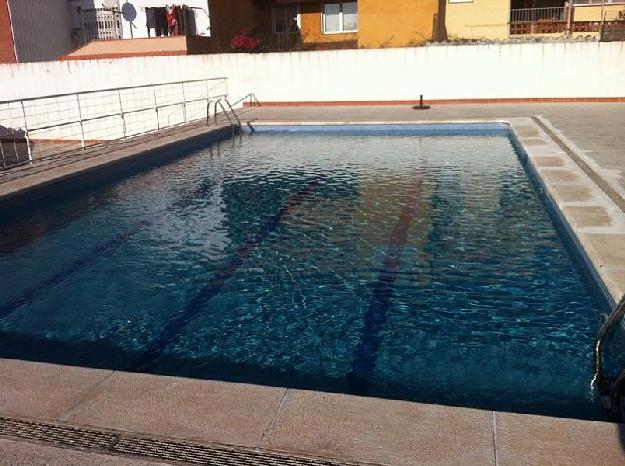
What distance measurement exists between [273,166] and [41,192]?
4.30 metres

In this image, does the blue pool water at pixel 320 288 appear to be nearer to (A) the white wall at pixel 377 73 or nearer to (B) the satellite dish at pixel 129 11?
(A) the white wall at pixel 377 73

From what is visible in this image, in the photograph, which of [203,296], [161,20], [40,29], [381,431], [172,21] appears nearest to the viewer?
[381,431]

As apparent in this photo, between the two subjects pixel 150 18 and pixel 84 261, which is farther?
pixel 150 18

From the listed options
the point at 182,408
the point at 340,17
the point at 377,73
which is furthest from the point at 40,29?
the point at 182,408

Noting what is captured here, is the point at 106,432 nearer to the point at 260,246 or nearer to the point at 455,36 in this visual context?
the point at 260,246

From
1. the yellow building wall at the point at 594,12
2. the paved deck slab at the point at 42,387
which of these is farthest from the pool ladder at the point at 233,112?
the yellow building wall at the point at 594,12

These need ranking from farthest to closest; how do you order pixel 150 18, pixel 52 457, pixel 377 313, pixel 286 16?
pixel 286 16, pixel 150 18, pixel 377 313, pixel 52 457

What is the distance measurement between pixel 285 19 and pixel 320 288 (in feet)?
75.1

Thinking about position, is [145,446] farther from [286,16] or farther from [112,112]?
[286,16]

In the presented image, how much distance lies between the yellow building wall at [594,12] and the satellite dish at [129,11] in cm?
1729

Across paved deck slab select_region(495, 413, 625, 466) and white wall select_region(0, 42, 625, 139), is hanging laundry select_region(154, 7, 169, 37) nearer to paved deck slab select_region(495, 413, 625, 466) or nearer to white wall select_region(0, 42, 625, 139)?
white wall select_region(0, 42, 625, 139)

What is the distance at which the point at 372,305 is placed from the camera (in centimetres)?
512

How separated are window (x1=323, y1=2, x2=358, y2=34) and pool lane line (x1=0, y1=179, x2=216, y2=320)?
707 inches

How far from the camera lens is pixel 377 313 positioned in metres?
4.97
